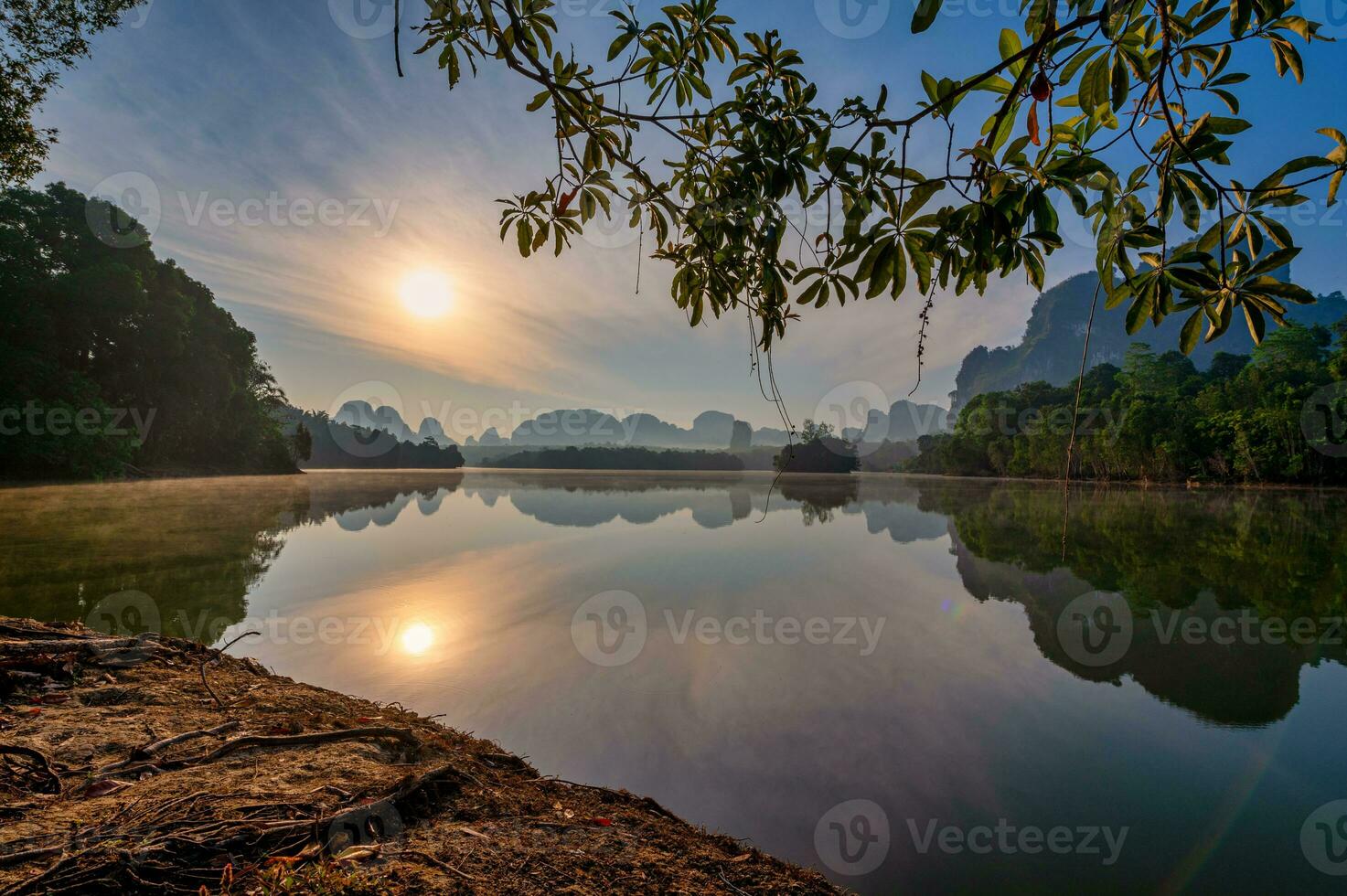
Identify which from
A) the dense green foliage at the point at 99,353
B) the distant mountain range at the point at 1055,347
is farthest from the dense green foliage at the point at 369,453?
the distant mountain range at the point at 1055,347

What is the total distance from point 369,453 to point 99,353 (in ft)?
132

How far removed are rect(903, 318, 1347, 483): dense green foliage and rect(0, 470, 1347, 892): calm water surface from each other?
2000cm

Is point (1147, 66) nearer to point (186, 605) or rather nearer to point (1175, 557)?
point (186, 605)

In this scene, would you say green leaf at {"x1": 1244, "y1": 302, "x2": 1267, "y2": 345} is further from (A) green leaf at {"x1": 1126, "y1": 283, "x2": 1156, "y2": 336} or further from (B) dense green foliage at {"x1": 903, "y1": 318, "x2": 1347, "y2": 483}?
(B) dense green foliage at {"x1": 903, "y1": 318, "x2": 1347, "y2": 483}

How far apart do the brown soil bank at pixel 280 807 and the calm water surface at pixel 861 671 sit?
0.52 m

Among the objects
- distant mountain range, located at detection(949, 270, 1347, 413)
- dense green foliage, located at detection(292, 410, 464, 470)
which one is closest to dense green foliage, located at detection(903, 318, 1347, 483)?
dense green foliage, located at detection(292, 410, 464, 470)

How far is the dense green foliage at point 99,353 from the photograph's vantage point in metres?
18.8

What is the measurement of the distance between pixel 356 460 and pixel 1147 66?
241 ft

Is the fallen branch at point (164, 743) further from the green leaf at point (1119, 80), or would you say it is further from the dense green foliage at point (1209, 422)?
the dense green foliage at point (1209, 422)

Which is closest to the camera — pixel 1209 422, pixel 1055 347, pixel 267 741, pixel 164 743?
pixel 164 743

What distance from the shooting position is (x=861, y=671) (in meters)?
4.16

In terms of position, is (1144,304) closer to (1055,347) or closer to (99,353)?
(99,353)

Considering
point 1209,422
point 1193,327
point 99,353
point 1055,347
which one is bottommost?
point 1193,327

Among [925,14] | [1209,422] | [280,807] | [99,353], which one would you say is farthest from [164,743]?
[1209,422]
